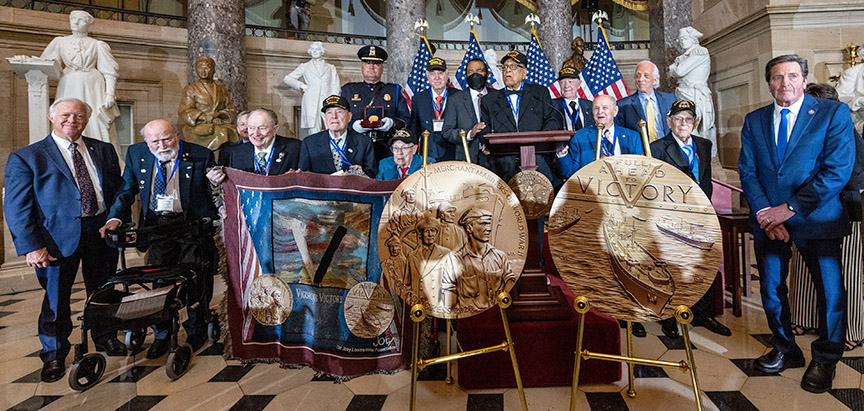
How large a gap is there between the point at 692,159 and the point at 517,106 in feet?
3.75

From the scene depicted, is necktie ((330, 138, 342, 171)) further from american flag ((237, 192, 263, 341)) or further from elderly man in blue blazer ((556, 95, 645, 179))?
elderly man in blue blazer ((556, 95, 645, 179))

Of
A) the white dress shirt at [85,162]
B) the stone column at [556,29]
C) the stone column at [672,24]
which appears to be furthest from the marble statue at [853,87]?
the white dress shirt at [85,162]

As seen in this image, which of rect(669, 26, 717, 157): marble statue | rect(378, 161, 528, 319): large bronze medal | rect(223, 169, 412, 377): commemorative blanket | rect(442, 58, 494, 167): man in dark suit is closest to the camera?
rect(378, 161, 528, 319): large bronze medal

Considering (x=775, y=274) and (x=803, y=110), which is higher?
(x=803, y=110)

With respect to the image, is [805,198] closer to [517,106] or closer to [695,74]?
[517,106]

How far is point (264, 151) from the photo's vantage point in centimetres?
265

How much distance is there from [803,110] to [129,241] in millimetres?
3468

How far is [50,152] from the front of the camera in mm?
2348

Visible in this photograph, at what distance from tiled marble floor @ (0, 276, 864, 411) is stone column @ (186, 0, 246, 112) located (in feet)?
15.2

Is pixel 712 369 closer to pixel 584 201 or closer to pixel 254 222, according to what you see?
pixel 584 201

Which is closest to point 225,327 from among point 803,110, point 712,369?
point 712,369

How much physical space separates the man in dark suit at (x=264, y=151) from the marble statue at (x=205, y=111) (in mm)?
3084

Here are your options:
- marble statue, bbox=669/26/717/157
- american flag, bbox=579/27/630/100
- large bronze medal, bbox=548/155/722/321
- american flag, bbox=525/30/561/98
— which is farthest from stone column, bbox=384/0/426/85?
large bronze medal, bbox=548/155/722/321

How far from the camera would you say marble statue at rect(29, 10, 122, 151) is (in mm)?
5211
